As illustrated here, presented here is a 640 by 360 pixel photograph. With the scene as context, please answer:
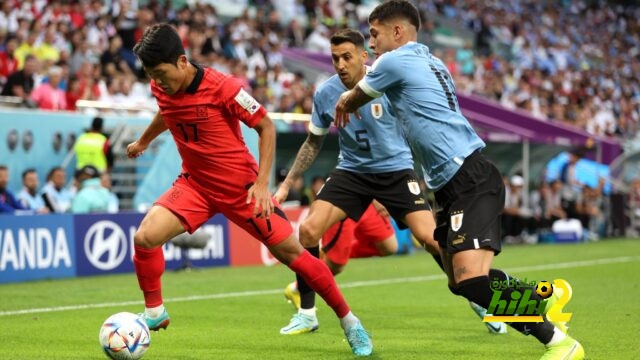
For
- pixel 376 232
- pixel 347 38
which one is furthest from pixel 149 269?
pixel 376 232

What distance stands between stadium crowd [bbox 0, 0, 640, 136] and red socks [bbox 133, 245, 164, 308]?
1086 centimetres

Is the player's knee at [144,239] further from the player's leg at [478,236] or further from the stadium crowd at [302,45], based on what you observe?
the stadium crowd at [302,45]

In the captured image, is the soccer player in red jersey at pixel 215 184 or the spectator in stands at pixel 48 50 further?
the spectator in stands at pixel 48 50

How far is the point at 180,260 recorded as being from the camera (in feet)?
54.1

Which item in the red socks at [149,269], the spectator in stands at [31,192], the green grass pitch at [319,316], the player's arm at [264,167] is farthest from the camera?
the spectator in stands at [31,192]

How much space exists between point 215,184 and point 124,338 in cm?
129

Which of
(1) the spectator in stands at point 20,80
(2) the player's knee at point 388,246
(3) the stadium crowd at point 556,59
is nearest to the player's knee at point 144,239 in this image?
(2) the player's knee at point 388,246

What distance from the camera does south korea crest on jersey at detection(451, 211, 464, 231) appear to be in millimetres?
6531

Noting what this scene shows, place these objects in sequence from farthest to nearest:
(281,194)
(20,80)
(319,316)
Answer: (20,80)
(319,316)
(281,194)

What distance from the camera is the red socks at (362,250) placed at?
36.8 feet

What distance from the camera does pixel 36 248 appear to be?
575 inches

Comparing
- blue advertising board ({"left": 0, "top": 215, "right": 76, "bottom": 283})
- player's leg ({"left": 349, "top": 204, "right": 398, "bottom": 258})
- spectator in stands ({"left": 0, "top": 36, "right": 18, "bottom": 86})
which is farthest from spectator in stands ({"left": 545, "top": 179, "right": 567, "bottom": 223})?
player's leg ({"left": 349, "top": 204, "right": 398, "bottom": 258})

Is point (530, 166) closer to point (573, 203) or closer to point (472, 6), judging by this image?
point (573, 203)

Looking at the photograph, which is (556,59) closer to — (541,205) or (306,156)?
(541,205)
